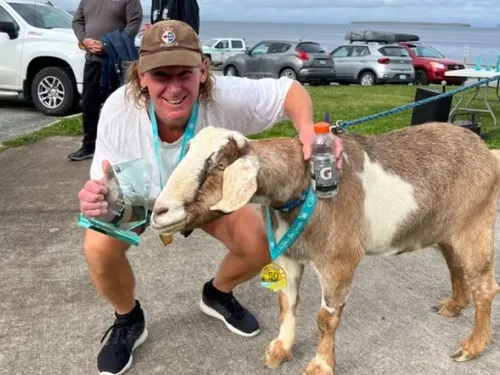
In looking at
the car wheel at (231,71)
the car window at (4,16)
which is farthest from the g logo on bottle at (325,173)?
the car wheel at (231,71)

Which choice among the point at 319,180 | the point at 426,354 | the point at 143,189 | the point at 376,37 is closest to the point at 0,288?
the point at 143,189

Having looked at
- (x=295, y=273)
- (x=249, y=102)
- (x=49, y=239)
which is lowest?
(x=49, y=239)

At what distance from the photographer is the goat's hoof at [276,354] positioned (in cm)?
299

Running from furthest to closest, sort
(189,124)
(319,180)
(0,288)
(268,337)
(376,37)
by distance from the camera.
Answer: (376,37) → (0,288) → (268,337) → (189,124) → (319,180)

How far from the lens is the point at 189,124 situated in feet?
9.64

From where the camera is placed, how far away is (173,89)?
2.77 meters

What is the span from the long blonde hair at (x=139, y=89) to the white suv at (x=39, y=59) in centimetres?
708

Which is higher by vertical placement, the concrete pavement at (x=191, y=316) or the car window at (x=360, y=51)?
the concrete pavement at (x=191, y=316)

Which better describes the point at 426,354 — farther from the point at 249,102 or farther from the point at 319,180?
the point at 249,102

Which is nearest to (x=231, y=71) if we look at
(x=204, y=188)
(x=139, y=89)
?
(x=139, y=89)

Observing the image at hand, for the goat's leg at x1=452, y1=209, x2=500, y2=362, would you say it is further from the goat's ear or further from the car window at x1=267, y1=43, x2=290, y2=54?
the car window at x1=267, y1=43, x2=290, y2=54

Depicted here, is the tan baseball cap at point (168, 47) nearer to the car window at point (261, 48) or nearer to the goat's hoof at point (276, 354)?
the goat's hoof at point (276, 354)

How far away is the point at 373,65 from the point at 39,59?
14.8 metres

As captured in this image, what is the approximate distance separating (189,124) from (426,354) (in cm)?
171
